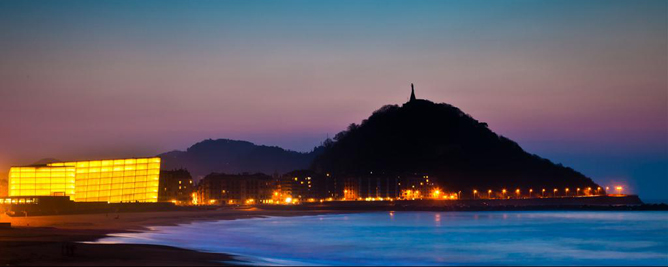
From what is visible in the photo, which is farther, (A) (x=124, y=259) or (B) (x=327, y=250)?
(B) (x=327, y=250)

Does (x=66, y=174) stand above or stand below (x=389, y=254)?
above

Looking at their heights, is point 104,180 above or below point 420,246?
above

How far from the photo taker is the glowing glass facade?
128 metres

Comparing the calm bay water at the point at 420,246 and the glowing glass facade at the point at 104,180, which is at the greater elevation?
the glowing glass facade at the point at 104,180

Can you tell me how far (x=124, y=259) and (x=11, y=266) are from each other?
6.73m

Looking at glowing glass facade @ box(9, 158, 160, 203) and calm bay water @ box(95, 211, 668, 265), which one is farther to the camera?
glowing glass facade @ box(9, 158, 160, 203)

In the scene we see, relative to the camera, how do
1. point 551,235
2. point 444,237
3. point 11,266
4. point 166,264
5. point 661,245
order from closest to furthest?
point 11,266 < point 166,264 < point 661,245 < point 444,237 < point 551,235

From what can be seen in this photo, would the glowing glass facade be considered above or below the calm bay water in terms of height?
above

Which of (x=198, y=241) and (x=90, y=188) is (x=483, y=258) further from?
(x=90, y=188)

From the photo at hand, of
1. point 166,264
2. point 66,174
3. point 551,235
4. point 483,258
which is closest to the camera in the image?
point 166,264

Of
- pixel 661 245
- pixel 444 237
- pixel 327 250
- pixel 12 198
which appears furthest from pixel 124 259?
pixel 12 198

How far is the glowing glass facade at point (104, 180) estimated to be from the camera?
127506 millimetres

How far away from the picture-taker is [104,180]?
135m

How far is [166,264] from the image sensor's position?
35.0 m
